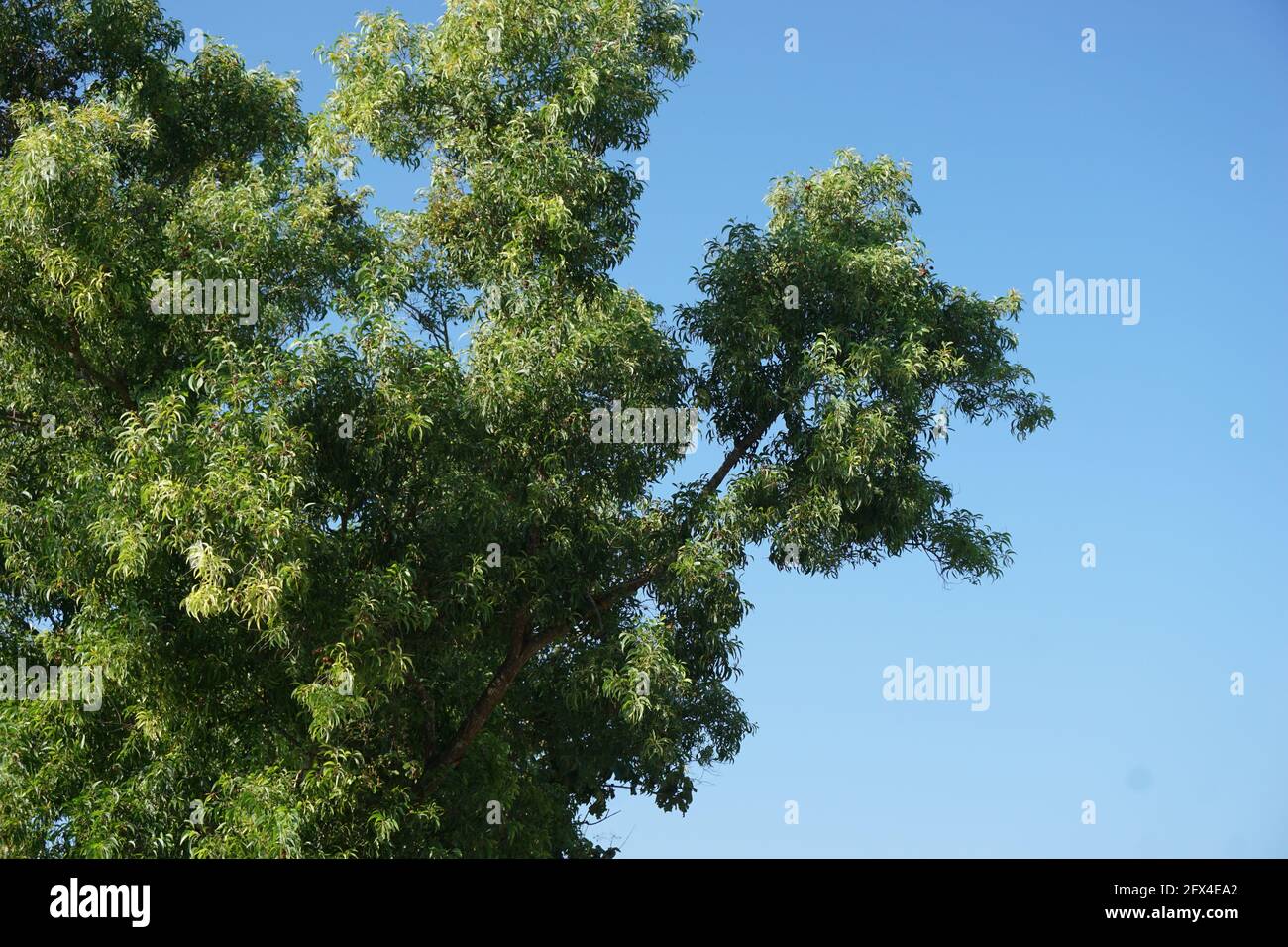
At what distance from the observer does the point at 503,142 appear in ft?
47.7

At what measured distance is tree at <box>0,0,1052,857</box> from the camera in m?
11.8

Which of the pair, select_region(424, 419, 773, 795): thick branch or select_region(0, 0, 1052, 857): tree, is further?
select_region(424, 419, 773, 795): thick branch

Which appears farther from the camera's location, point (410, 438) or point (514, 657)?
point (514, 657)

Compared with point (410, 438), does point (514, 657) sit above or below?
below

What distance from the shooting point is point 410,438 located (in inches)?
475

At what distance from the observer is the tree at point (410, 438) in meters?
11.8

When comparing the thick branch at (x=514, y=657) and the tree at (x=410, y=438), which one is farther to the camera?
the thick branch at (x=514, y=657)

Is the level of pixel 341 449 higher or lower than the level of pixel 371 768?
higher

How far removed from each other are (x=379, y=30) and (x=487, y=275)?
2989 millimetres
